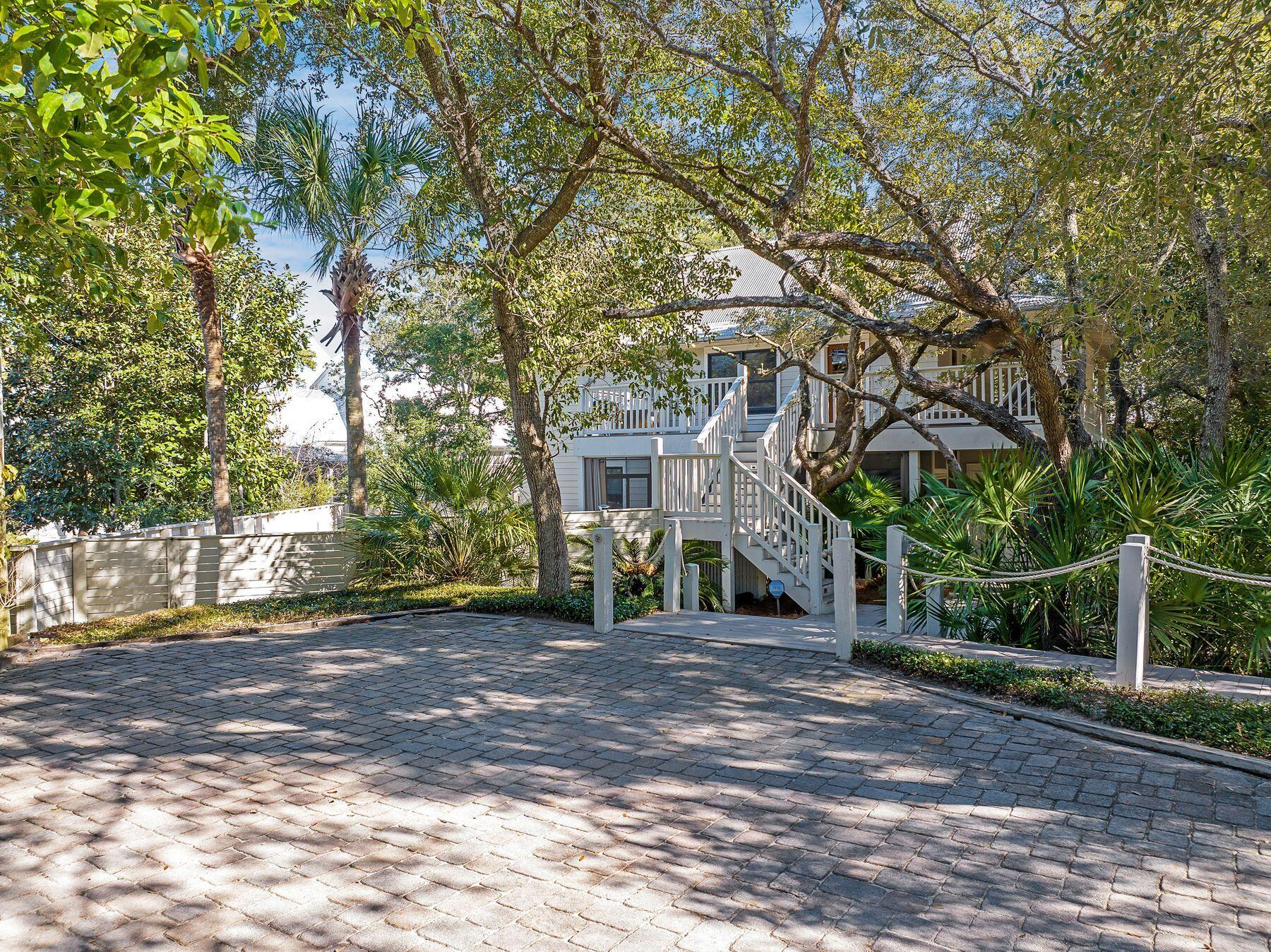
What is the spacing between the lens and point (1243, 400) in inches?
607

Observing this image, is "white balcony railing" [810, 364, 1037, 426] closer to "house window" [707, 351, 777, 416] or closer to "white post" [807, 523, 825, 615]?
"house window" [707, 351, 777, 416]

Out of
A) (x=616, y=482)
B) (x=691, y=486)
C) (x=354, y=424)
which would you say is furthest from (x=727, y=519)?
(x=354, y=424)

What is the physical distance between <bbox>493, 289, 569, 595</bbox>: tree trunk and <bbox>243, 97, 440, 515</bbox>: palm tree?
324cm

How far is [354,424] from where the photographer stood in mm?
18000

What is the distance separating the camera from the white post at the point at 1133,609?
22.9 ft

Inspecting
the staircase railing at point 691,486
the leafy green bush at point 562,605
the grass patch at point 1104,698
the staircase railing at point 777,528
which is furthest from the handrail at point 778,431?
the grass patch at point 1104,698

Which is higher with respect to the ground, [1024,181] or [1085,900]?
[1024,181]

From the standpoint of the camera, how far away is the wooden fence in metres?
11.4

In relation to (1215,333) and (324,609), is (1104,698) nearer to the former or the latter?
(1215,333)

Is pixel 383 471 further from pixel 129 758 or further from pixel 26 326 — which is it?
pixel 129 758

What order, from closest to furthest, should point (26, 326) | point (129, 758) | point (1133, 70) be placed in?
point (129, 758), point (1133, 70), point (26, 326)

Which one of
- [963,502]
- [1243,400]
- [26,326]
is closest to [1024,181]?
[963,502]

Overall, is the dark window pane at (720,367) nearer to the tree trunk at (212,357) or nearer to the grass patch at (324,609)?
the grass patch at (324,609)

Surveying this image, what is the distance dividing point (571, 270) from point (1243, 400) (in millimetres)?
12190
